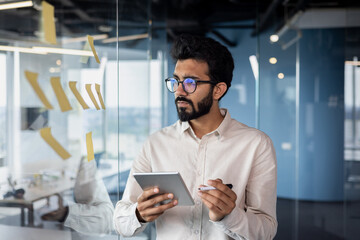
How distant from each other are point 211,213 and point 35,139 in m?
0.66

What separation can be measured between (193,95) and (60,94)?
59cm

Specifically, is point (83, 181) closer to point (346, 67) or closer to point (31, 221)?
point (31, 221)

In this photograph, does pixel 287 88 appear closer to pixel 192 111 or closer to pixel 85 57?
pixel 192 111

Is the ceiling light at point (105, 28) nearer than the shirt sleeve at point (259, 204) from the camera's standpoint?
No

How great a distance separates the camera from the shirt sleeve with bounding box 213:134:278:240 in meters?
1.44

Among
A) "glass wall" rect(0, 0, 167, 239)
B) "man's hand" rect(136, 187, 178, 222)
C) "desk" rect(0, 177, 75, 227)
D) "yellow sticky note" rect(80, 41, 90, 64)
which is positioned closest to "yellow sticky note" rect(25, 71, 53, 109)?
"glass wall" rect(0, 0, 167, 239)

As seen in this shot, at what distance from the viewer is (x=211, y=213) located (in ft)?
4.60

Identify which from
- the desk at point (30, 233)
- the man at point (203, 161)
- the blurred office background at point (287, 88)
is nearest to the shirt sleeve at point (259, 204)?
the man at point (203, 161)

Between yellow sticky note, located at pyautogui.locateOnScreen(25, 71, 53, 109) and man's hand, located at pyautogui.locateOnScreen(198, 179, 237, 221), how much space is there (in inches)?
24.0

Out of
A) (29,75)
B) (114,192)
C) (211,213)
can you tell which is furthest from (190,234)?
(114,192)

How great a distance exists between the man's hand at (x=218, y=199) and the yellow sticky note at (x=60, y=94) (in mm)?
557

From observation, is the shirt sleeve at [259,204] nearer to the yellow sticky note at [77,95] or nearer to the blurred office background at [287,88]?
the yellow sticky note at [77,95]

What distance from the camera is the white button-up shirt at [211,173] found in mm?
1556

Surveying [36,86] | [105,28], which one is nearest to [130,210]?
[36,86]
